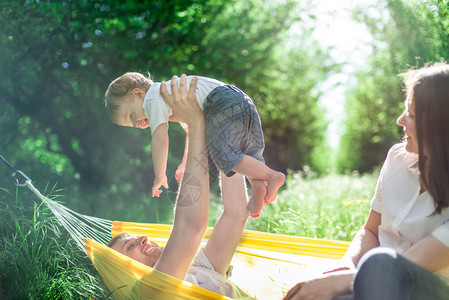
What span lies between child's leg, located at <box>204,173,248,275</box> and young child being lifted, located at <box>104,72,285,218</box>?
0.10 meters

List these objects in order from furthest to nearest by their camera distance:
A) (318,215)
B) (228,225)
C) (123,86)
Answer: (318,215) < (123,86) < (228,225)

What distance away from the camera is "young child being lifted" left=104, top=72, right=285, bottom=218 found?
1519mm

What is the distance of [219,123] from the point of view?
5.06 ft

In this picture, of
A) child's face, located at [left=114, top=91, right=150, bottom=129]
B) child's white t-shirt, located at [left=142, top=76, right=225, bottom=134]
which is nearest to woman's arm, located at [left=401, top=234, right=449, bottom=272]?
child's white t-shirt, located at [left=142, top=76, right=225, bottom=134]

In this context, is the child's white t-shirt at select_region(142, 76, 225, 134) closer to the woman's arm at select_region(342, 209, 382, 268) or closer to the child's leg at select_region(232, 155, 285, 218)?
the child's leg at select_region(232, 155, 285, 218)

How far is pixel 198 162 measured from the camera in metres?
1.38

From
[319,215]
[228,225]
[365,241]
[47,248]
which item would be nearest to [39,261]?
[47,248]

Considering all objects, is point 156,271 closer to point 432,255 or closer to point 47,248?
point 432,255

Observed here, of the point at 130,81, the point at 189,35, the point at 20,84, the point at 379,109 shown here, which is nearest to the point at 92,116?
the point at 20,84

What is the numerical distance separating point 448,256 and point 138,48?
345 centimetres

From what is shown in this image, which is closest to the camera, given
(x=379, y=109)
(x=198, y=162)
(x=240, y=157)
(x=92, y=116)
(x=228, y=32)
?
(x=198, y=162)

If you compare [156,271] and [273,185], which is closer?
[156,271]

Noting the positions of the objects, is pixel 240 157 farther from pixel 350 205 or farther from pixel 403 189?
pixel 350 205

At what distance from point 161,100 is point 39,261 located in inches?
40.0
